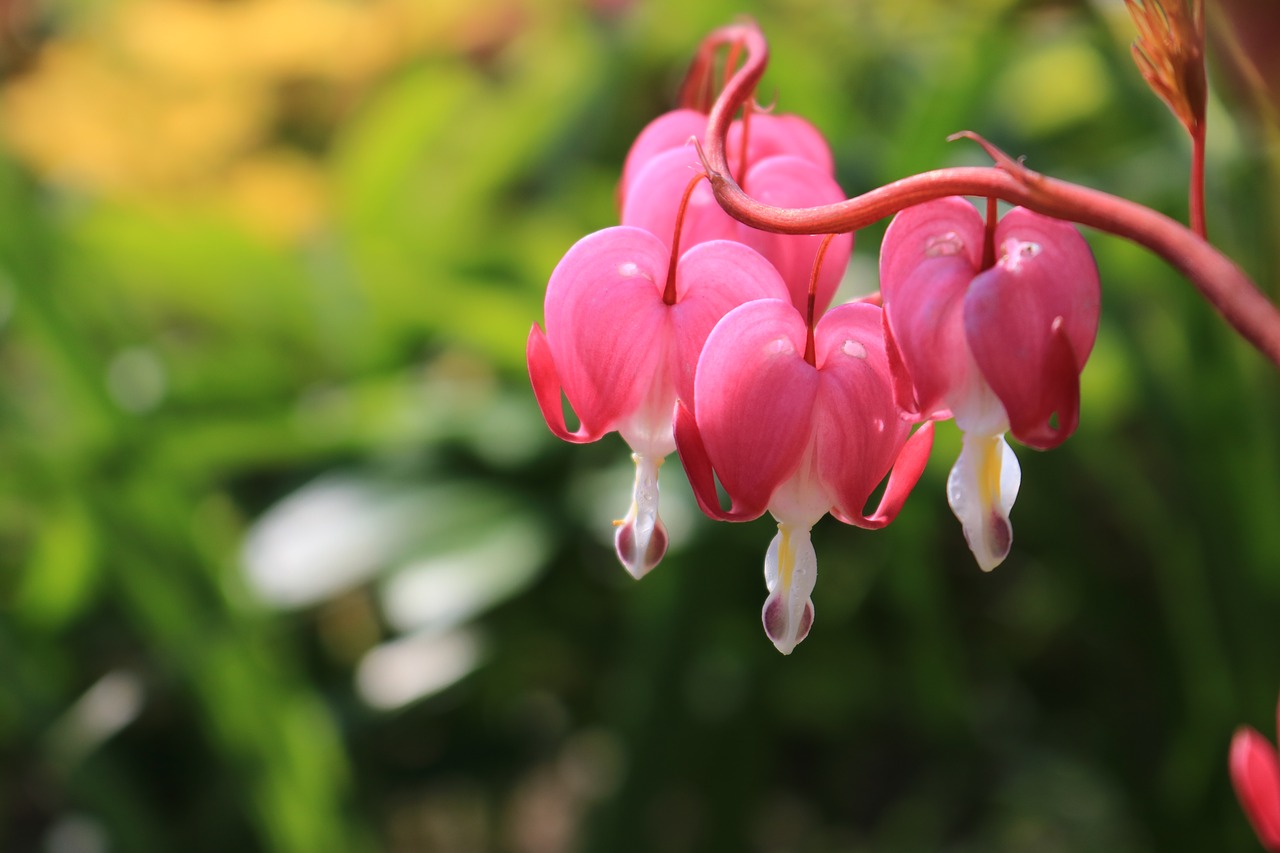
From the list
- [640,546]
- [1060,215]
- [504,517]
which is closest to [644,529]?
[640,546]

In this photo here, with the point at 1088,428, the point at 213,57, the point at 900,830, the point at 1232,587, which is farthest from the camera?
the point at 213,57

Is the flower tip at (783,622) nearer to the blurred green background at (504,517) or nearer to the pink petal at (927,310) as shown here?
the pink petal at (927,310)

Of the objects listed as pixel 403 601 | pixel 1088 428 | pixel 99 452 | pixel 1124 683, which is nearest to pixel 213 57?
pixel 99 452

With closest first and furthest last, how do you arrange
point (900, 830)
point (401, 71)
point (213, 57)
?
point (900, 830) → point (213, 57) → point (401, 71)

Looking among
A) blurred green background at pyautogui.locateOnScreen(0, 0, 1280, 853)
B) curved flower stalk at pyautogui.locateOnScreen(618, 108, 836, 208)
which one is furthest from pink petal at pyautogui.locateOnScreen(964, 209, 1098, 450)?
blurred green background at pyautogui.locateOnScreen(0, 0, 1280, 853)

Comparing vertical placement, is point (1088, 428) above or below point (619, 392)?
below

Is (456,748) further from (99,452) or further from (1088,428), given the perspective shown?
(1088,428)

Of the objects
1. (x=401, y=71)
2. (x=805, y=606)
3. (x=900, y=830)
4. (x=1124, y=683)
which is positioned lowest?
(x=900, y=830)
